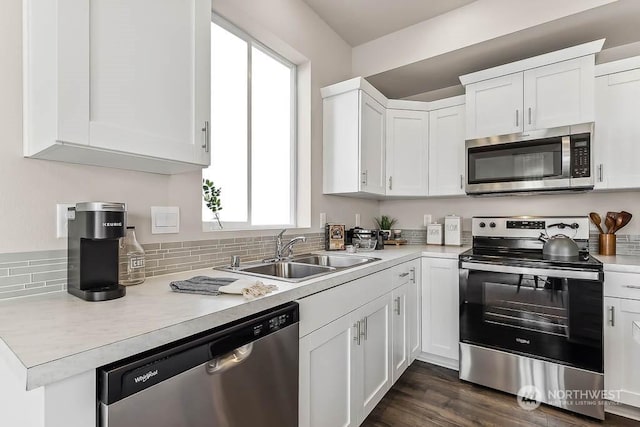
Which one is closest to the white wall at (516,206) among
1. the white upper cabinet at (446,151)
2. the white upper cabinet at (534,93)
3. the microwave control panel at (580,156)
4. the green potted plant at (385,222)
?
the green potted plant at (385,222)

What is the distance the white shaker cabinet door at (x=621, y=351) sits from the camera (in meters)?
1.85

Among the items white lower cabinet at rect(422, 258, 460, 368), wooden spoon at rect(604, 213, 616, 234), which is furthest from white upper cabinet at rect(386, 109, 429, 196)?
wooden spoon at rect(604, 213, 616, 234)

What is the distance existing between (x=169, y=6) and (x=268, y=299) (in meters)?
1.14

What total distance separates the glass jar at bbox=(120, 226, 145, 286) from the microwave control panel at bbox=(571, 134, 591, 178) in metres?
2.66

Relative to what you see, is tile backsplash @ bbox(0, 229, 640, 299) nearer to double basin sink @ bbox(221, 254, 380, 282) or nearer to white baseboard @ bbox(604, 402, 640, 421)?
double basin sink @ bbox(221, 254, 380, 282)

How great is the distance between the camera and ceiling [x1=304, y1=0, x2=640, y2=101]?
2.10 m

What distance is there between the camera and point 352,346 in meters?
1.60

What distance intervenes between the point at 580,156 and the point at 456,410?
1.86m

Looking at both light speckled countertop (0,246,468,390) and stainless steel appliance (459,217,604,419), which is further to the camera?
stainless steel appliance (459,217,604,419)

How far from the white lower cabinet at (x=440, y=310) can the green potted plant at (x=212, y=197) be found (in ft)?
5.37

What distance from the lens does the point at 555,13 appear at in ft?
6.78

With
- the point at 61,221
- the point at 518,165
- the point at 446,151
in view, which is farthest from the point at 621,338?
the point at 61,221

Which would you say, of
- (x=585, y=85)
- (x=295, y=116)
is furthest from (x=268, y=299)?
(x=585, y=85)

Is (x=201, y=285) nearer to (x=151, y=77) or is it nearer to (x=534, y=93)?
(x=151, y=77)
